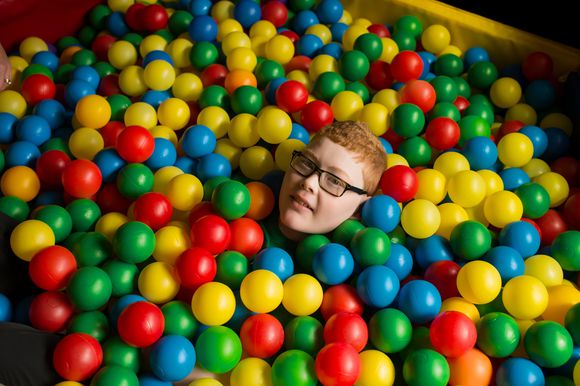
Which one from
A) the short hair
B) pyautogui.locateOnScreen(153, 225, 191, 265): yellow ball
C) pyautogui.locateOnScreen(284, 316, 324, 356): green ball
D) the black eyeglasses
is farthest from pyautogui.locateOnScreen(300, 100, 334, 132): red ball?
pyautogui.locateOnScreen(284, 316, 324, 356): green ball

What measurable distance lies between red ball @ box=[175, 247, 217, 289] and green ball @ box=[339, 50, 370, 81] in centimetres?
90

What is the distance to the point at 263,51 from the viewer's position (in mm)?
2260

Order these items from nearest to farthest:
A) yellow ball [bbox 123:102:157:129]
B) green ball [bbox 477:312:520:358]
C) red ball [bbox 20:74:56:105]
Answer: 1. green ball [bbox 477:312:520:358]
2. yellow ball [bbox 123:102:157:129]
3. red ball [bbox 20:74:56:105]

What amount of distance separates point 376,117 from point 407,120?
9 cm

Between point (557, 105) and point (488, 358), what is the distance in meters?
1.11

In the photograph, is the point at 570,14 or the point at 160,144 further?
the point at 570,14

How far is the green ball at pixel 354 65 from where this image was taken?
2094 mm

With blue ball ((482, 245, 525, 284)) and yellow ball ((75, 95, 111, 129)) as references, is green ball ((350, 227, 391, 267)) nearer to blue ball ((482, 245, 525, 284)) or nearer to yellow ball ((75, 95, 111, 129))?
blue ball ((482, 245, 525, 284))

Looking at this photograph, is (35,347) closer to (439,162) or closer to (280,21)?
(439,162)

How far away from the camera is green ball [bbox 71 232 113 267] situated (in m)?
1.55

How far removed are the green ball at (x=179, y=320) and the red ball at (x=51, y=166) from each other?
56 cm

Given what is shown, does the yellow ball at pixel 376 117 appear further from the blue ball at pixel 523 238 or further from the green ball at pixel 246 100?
the blue ball at pixel 523 238

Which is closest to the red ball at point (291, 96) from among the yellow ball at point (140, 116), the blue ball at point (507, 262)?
the yellow ball at point (140, 116)

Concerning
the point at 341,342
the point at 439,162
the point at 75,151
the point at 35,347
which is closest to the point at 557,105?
the point at 439,162
